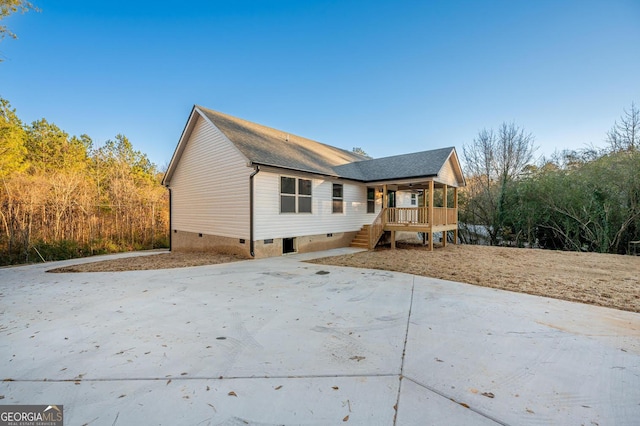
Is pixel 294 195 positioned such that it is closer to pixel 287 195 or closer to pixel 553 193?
pixel 287 195

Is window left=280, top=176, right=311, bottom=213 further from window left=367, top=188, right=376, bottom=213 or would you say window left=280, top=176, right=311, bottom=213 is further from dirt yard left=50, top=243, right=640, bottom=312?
window left=367, top=188, right=376, bottom=213

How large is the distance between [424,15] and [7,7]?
13188mm

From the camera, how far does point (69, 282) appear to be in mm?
6047

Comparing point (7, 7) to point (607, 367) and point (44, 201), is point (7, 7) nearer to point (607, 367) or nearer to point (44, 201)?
point (44, 201)

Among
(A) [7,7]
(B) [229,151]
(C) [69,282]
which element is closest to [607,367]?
(C) [69,282]

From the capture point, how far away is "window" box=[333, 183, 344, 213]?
40.4 feet

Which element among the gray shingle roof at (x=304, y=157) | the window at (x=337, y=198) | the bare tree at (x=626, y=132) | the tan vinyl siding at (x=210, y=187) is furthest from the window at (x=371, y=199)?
the bare tree at (x=626, y=132)

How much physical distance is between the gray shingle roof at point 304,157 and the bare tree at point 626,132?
7.70 metres

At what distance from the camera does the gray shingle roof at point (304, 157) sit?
991 centimetres

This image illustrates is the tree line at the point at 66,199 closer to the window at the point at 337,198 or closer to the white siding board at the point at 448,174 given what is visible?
the window at the point at 337,198

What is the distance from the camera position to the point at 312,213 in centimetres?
1121

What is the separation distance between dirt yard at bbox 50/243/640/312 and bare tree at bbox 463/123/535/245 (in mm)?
6207

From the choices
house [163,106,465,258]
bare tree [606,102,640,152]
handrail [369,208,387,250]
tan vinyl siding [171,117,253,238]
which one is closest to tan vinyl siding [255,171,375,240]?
house [163,106,465,258]

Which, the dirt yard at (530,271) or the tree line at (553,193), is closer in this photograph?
the dirt yard at (530,271)
